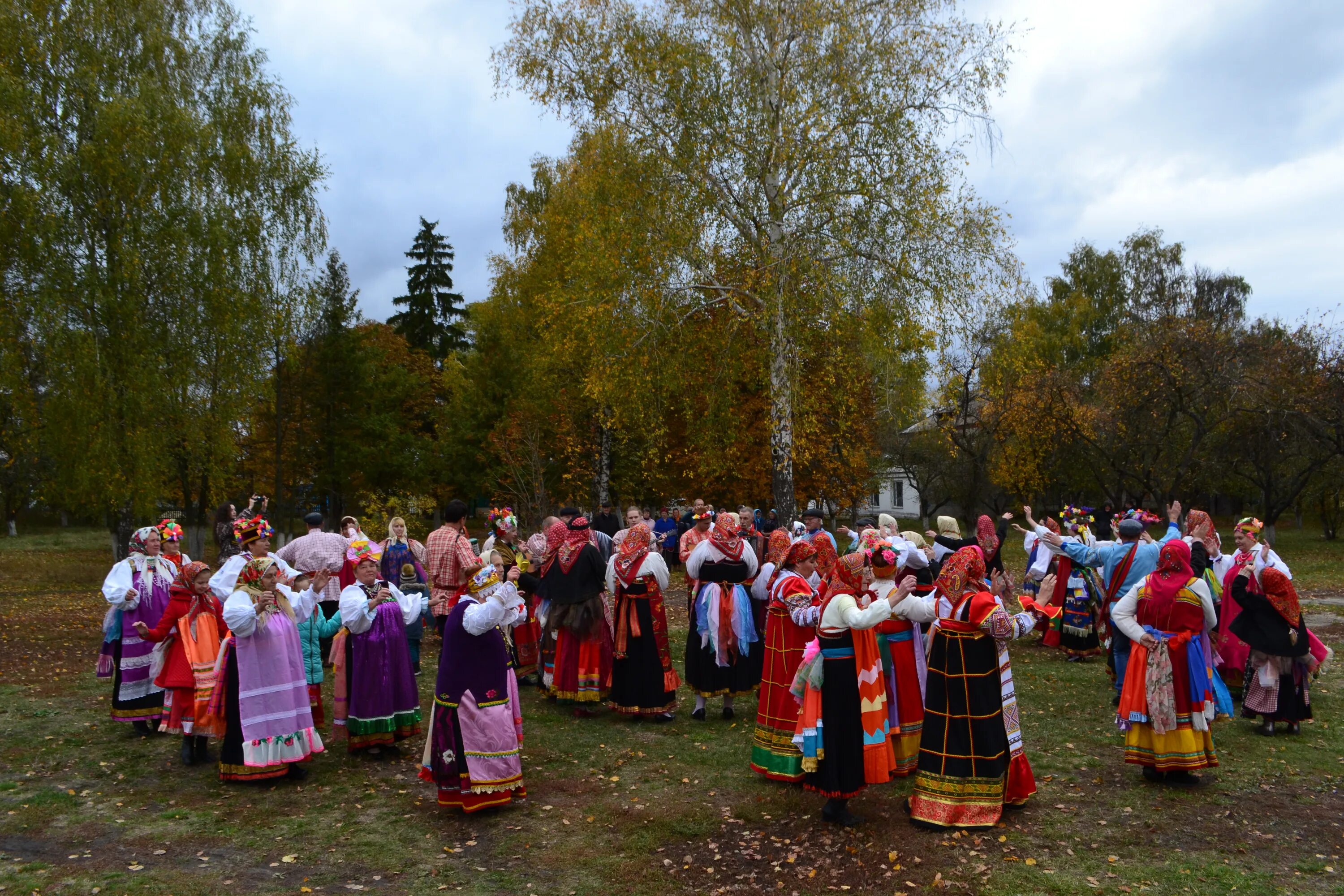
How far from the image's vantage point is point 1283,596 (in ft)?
26.3

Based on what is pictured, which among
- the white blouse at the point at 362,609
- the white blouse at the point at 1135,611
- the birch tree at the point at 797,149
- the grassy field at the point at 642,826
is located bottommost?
the grassy field at the point at 642,826

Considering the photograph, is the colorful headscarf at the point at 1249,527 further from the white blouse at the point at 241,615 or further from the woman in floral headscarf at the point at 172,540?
the woman in floral headscarf at the point at 172,540

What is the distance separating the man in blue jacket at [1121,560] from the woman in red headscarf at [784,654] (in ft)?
9.43

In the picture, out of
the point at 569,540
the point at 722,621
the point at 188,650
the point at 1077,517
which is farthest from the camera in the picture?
the point at 1077,517

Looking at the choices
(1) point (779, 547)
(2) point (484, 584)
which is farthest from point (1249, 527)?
(2) point (484, 584)

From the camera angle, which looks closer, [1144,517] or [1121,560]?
[1121,560]

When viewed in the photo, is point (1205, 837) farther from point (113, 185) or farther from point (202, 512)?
point (202, 512)

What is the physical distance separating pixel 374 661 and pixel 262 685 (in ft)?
2.99

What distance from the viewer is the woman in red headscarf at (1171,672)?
6715 millimetres

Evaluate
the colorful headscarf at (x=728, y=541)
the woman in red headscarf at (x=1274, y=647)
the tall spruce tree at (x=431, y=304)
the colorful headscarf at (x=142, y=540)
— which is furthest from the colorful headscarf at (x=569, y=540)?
the tall spruce tree at (x=431, y=304)

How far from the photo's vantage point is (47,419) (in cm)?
1866

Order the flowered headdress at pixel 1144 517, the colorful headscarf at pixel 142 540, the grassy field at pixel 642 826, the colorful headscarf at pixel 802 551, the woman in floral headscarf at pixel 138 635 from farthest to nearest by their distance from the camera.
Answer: the flowered headdress at pixel 1144 517, the colorful headscarf at pixel 142 540, the woman in floral headscarf at pixel 138 635, the colorful headscarf at pixel 802 551, the grassy field at pixel 642 826

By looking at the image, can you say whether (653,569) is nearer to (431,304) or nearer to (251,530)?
(251,530)

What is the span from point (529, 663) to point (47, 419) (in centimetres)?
1365
